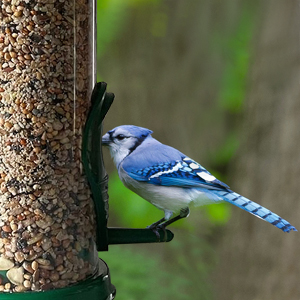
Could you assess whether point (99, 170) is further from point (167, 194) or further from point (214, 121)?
point (214, 121)

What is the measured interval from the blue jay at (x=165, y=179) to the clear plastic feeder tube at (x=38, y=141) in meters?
0.36

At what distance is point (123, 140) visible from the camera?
1.99m

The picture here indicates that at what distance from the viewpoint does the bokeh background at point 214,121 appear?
3.79m

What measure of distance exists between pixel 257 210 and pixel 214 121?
3210mm

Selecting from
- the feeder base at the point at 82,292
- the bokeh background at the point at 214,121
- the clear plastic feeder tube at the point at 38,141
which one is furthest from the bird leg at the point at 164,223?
the bokeh background at the point at 214,121

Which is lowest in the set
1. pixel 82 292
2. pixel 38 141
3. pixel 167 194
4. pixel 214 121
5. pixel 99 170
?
pixel 214 121

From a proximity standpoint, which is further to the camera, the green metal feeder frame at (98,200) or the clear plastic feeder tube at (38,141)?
the green metal feeder frame at (98,200)

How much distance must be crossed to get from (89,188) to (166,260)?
99.0 inches

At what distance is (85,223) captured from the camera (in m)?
1.71

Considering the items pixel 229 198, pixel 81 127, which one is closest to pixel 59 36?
pixel 81 127

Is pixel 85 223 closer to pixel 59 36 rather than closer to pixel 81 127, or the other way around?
pixel 81 127

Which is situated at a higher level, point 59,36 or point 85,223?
point 59,36

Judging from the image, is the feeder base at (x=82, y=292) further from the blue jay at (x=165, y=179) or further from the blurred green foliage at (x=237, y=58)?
the blurred green foliage at (x=237, y=58)

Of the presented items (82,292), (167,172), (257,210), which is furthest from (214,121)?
(82,292)
